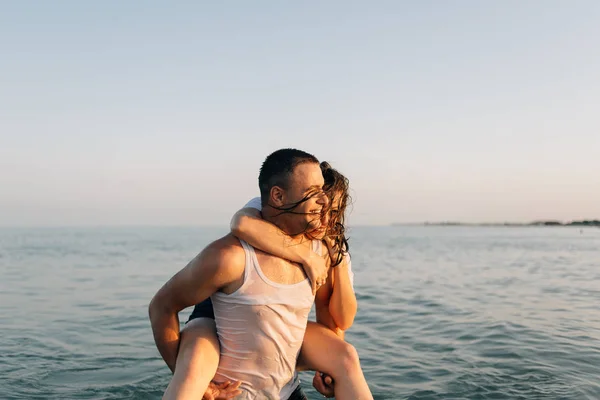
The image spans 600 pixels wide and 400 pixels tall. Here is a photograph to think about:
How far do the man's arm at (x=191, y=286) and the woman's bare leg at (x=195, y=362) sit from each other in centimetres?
11

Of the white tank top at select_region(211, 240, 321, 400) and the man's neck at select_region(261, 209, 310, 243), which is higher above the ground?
the man's neck at select_region(261, 209, 310, 243)

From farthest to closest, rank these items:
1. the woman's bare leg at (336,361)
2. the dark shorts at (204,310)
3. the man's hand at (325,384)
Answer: the dark shorts at (204,310) → the man's hand at (325,384) → the woman's bare leg at (336,361)

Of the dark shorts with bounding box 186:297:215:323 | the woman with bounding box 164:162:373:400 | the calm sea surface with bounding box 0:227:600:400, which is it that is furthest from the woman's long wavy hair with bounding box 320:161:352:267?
the calm sea surface with bounding box 0:227:600:400

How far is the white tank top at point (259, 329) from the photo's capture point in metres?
3.48

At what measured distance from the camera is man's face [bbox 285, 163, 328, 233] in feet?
11.4

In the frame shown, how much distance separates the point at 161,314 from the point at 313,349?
3.34ft

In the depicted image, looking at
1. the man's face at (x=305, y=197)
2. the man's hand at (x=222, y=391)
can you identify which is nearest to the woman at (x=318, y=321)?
the man's hand at (x=222, y=391)

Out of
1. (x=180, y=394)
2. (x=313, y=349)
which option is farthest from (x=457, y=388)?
(x=180, y=394)

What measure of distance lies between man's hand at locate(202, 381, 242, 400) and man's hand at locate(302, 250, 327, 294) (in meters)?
0.77

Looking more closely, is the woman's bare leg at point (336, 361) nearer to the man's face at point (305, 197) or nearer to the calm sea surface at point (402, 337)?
the man's face at point (305, 197)

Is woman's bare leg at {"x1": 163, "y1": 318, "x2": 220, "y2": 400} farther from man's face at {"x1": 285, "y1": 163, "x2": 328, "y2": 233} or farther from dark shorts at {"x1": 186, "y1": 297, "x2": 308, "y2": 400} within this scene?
man's face at {"x1": 285, "y1": 163, "x2": 328, "y2": 233}

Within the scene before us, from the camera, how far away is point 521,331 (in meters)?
10.9

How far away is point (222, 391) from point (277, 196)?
125 cm

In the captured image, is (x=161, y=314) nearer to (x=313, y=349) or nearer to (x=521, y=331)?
(x=313, y=349)
